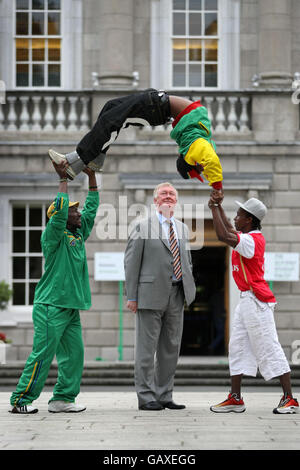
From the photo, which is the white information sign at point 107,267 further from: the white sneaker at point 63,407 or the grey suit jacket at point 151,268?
the white sneaker at point 63,407

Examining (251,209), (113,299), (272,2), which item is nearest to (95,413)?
(251,209)

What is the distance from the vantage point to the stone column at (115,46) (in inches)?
734

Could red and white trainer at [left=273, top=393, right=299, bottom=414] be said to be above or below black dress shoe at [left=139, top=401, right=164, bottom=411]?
above

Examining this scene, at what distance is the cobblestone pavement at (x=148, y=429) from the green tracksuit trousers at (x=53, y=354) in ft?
0.75

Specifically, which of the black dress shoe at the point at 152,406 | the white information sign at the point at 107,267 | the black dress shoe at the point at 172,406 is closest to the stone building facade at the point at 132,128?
Answer: the white information sign at the point at 107,267

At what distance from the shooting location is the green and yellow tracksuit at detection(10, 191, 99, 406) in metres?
8.82

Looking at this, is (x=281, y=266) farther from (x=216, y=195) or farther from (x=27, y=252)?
(x=216, y=195)

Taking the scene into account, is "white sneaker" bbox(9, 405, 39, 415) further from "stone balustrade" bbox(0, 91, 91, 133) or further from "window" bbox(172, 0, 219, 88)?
"window" bbox(172, 0, 219, 88)

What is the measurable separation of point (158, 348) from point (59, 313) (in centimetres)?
106

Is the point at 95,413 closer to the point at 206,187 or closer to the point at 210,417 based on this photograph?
the point at 210,417

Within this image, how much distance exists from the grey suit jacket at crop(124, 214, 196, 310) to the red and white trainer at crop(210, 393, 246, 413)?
0.97 metres

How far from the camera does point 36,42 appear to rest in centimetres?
1938

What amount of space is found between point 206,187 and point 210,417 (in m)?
10.3

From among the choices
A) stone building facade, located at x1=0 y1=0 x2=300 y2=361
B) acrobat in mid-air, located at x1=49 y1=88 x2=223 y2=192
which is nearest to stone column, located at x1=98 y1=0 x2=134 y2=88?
stone building facade, located at x1=0 y1=0 x2=300 y2=361
